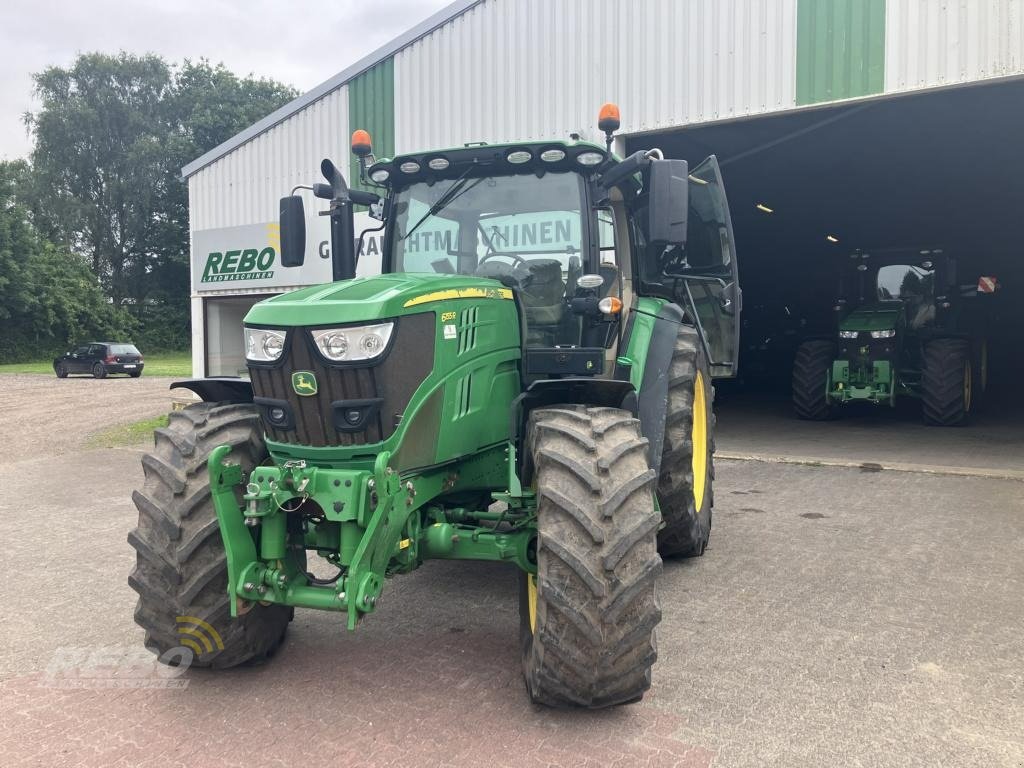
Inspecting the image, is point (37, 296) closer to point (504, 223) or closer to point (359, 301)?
point (504, 223)

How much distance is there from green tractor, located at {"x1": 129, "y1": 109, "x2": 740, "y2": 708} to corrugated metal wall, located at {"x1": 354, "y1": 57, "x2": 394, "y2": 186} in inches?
287

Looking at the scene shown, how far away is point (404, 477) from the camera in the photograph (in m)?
3.46

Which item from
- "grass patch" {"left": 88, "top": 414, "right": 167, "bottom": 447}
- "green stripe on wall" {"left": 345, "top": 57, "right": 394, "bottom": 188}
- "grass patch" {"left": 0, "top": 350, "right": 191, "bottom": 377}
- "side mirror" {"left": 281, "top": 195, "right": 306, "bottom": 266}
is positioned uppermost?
"green stripe on wall" {"left": 345, "top": 57, "right": 394, "bottom": 188}

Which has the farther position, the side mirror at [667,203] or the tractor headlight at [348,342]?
the side mirror at [667,203]

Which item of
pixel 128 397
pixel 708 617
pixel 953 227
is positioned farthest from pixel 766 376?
pixel 708 617

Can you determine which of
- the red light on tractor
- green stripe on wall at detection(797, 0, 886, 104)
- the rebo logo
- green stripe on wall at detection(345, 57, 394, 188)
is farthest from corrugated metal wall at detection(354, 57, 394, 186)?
the red light on tractor

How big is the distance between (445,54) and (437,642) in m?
8.72

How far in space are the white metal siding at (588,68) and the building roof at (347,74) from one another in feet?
0.37

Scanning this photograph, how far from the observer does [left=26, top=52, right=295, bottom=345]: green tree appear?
47.6m

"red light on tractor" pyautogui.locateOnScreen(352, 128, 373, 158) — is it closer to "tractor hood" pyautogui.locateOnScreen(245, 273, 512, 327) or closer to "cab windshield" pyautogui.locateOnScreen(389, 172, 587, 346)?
"cab windshield" pyautogui.locateOnScreen(389, 172, 587, 346)

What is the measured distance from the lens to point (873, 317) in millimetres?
12883

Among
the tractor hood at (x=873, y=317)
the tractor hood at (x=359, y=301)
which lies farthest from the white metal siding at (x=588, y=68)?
the tractor hood at (x=359, y=301)

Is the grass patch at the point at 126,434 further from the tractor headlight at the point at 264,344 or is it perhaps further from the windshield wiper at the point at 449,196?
the tractor headlight at the point at 264,344

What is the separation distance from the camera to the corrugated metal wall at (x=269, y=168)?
1231cm
